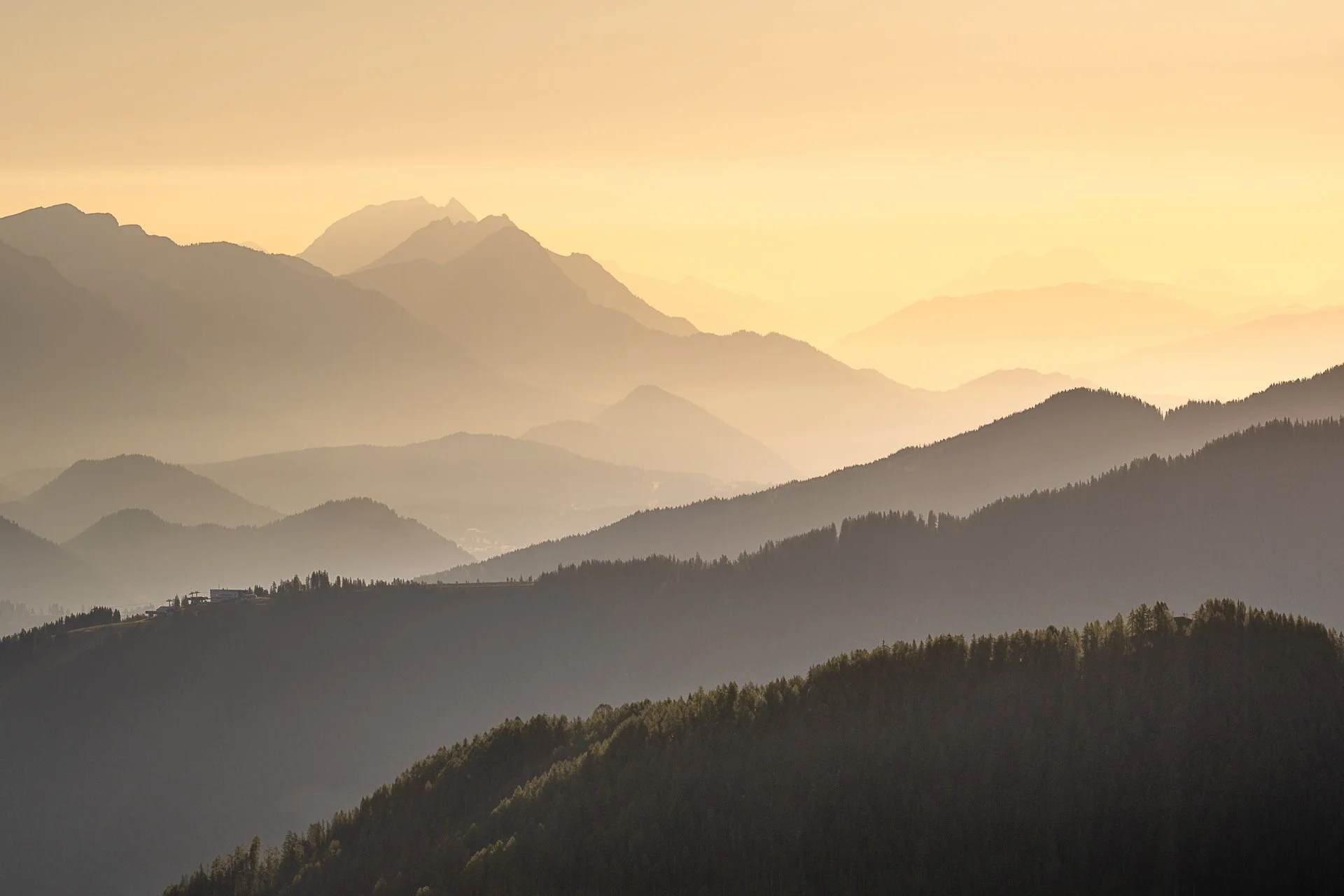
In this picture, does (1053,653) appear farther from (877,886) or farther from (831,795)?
(877,886)

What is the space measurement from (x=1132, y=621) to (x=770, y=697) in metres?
44.4

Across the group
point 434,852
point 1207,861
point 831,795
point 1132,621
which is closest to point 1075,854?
point 1207,861

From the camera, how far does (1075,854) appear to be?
12594cm

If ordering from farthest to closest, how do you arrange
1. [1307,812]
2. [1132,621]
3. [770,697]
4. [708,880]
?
[770,697]
[1132,621]
[708,880]
[1307,812]

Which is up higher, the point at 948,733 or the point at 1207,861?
the point at 948,733

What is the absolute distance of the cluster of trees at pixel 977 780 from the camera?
123 m

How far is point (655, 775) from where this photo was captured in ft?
547

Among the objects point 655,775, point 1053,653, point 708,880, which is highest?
point 1053,653

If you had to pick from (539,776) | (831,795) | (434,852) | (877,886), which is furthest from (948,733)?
(434,852)

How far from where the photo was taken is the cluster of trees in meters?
123

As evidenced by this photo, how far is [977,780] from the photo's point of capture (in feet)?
466

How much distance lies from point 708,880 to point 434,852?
52383 millimetres

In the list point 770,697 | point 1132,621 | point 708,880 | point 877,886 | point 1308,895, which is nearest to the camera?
point 1308,895

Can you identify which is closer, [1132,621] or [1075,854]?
[1075,854]
